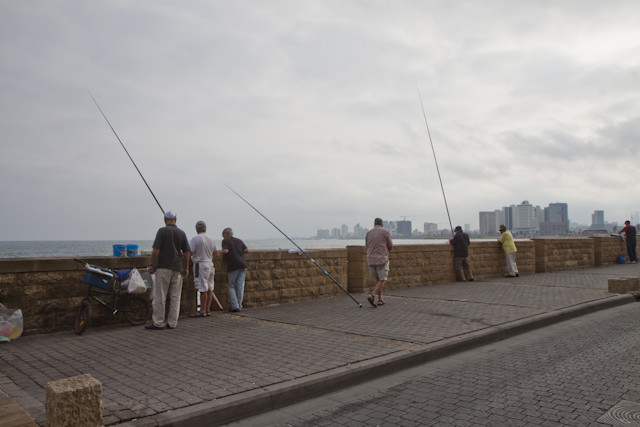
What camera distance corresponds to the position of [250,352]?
665 cm

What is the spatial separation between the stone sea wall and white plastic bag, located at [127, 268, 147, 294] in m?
0.54

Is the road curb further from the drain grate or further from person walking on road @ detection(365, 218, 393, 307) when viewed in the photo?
person walking on road @ detection(365, 218, 393, 307)

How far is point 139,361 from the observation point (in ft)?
20.5

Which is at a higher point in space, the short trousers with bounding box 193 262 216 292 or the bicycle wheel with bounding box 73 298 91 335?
the short trousers with bounding box 193 262 216 292

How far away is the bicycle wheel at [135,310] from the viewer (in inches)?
343

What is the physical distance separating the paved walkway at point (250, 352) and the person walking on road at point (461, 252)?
16.8 feet

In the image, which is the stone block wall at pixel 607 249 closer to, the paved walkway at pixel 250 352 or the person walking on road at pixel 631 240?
the person walking on road at pixel 631 240

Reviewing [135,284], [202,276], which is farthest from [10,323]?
[202,276]

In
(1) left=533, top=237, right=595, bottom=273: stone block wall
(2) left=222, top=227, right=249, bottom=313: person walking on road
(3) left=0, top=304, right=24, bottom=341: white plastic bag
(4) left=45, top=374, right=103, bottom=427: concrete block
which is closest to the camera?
(4) left=45, top=374, right=103, bottom=427: concrete block

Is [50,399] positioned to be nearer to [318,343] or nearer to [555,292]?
[318,343]

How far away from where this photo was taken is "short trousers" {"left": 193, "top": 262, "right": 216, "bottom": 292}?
951cm

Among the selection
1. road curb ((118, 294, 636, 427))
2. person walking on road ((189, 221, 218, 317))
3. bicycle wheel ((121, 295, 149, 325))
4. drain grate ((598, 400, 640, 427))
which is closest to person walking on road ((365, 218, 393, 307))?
road curb ((118, 294, 636, 427))

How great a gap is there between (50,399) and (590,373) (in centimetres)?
551

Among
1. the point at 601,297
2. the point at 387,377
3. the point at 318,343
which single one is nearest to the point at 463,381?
the point at 387,377
